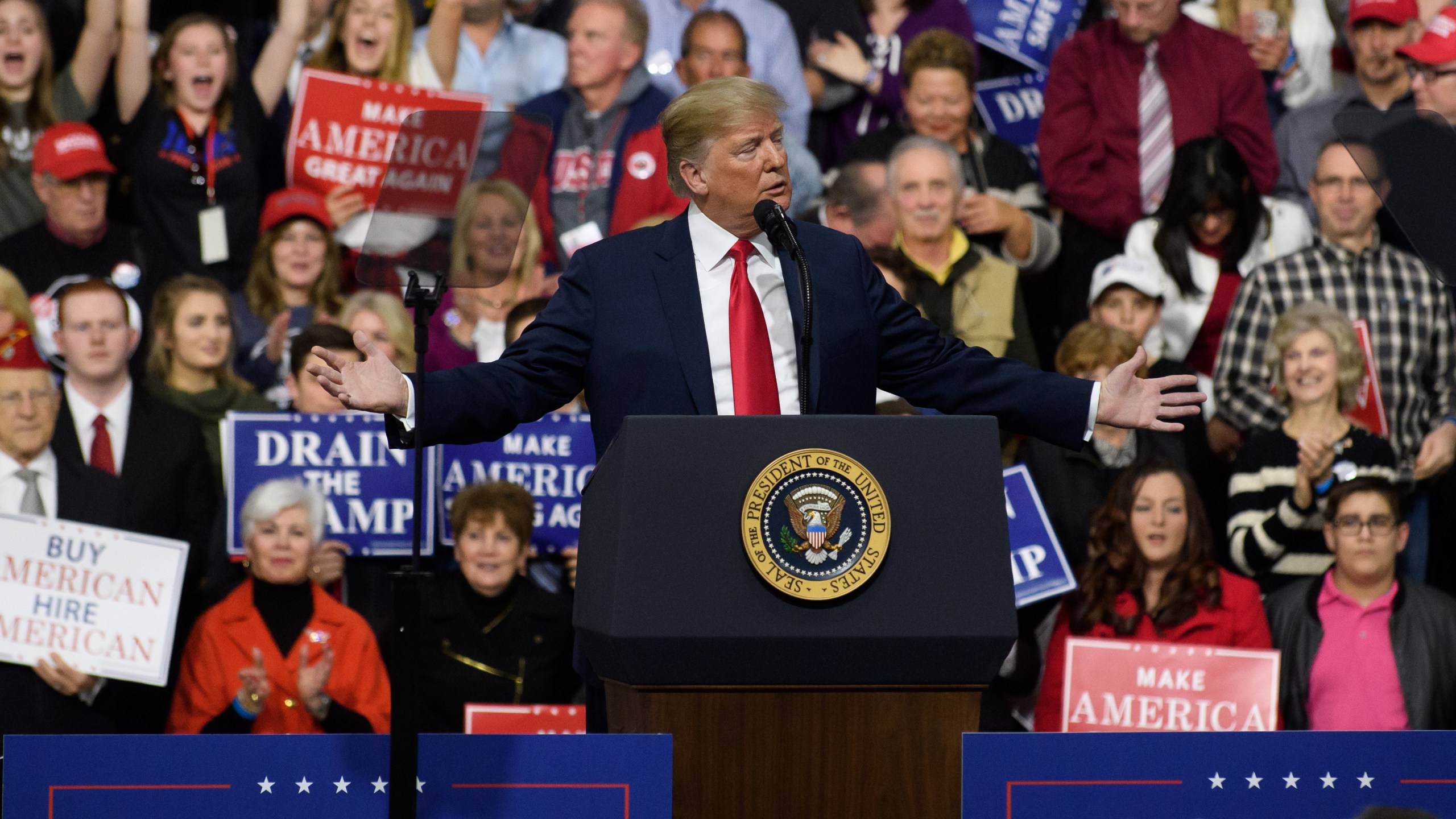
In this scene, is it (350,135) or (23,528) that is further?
(350,135)

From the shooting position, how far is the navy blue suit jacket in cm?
270

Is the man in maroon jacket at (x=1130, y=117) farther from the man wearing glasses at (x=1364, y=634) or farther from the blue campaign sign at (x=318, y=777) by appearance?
the blue campaign sign at (x=318, y=777)

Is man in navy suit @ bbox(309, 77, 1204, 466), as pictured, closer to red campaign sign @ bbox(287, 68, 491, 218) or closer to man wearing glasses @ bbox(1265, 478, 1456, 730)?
man wearing glasses @ bbox(1265, 478, 1456, 730)

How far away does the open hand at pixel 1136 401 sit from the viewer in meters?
2.78

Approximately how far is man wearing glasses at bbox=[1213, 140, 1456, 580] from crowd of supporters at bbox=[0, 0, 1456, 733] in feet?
0.04

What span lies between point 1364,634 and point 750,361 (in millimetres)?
3109

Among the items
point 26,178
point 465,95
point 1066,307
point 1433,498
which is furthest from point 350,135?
point 1433,498

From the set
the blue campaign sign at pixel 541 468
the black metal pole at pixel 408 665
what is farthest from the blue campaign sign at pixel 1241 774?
the blue campaign sign at pixel 541 468

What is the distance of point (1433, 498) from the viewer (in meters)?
5.61

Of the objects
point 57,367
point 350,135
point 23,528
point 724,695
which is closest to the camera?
point 724,695

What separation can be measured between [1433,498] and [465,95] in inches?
137

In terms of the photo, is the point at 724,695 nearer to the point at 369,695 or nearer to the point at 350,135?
the point at 369,695

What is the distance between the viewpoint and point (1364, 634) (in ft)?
16.7

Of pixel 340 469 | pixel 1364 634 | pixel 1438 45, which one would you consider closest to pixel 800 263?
pixel 340 469
